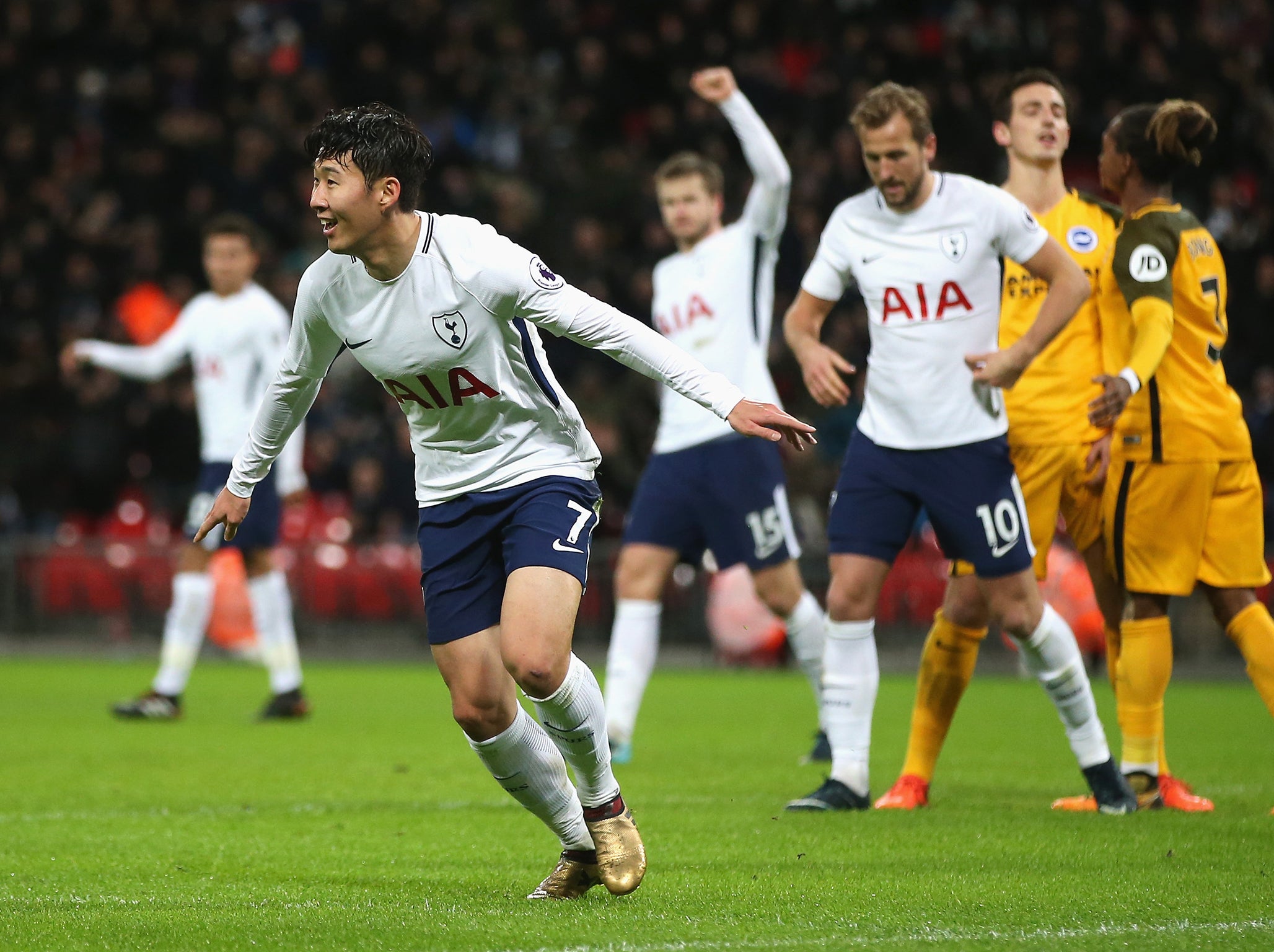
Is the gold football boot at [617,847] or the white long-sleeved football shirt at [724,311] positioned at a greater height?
the white long-sleeved football shirt at [724,311]

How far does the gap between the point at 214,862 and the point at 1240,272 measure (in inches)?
499

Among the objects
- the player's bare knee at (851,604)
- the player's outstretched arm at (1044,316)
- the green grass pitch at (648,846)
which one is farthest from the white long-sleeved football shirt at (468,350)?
the player's bare knee at (851,604)

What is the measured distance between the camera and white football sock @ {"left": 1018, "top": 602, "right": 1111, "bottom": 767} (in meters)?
6.12

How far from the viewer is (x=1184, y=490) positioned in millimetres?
6211

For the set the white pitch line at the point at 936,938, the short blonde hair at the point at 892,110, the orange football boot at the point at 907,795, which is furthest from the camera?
the orange football boot at the point at 907,795

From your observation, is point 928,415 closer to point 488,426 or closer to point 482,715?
point 488,426

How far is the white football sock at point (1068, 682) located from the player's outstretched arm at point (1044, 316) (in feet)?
3.27

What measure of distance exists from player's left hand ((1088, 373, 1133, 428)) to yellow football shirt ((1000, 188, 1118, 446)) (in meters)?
0.80

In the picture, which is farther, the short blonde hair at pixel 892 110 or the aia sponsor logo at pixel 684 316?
the aia sponsor logo at pixel 684 316

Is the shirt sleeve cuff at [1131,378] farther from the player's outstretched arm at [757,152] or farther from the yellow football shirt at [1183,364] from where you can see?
the player's outstretched arm at [757,152]

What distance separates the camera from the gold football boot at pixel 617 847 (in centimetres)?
445

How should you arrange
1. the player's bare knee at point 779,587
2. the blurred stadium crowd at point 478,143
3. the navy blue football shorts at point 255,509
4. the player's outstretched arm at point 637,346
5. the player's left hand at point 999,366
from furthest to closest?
the blurred stadium crowd at point 478,143, the navy blue football shorts at point 255,509, the player's bare knee at point 779,587, the player's left hand at point 999,366, the player's outstretched arm at point 637,346

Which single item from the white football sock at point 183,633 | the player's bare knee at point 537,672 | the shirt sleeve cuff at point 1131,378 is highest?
the shirt sleeve cuff at point 1131,378

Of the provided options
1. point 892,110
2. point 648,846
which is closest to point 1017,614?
point 648,846
